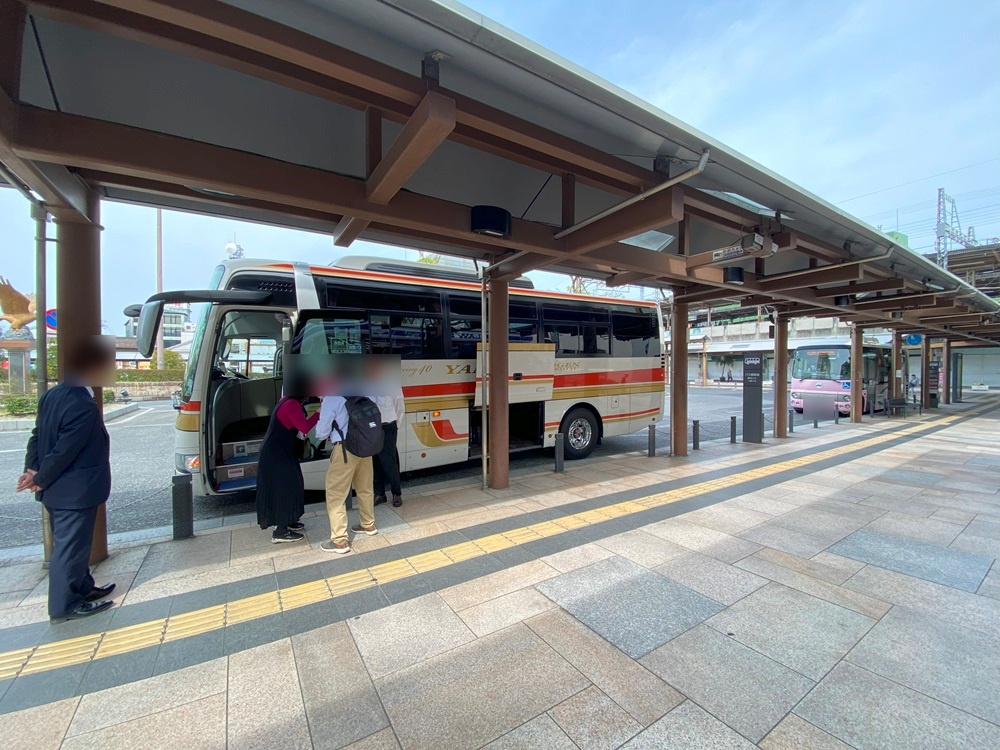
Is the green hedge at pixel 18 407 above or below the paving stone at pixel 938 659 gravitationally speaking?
above

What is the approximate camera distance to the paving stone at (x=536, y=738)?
183 centimetres

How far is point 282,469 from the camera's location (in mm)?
3926

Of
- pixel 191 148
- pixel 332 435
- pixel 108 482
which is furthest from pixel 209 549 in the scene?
pixel 191 148

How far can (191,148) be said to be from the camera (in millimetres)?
2715

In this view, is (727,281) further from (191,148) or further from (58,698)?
(58,698)

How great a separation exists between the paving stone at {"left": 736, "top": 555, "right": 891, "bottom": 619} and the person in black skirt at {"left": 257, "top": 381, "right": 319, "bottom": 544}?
3.90 m

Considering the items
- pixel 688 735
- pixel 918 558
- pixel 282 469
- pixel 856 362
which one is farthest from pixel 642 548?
pixel 856 362

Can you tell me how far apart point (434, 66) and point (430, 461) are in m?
4.68

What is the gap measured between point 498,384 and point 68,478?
397 centimetres

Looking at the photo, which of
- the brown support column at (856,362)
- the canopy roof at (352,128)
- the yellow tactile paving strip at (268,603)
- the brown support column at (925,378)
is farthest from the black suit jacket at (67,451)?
the brown support column at (925,378)

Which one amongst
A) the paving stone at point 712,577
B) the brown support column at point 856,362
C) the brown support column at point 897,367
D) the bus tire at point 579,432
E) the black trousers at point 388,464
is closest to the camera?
the paving stone at point 712,577

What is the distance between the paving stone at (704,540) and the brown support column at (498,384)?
2044 mm

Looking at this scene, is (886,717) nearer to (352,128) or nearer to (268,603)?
(268,603)

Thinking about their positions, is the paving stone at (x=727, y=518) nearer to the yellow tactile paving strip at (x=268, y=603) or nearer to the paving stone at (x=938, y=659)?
the yellow tactile paving strip at (x=268, y=603)
